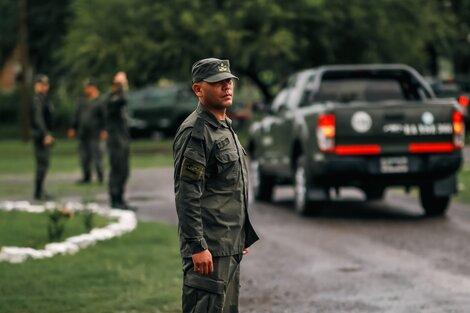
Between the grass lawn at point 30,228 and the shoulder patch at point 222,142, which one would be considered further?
the grass lawn at point 30,228

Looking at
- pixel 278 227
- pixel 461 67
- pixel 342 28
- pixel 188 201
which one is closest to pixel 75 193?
pixel 278 227

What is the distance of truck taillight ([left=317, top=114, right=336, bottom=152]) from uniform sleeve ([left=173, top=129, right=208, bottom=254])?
8.34 meters

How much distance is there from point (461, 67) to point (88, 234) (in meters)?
43.4

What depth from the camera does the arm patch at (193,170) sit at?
5.49 m

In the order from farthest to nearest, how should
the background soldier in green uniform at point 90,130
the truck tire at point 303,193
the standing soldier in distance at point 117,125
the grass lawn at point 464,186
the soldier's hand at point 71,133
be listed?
the background soldier in green uniform at point 90,130, the soldier's hand at point 71,133, the grass lawn at point 464,186, the standing soldier in distance at point 117,125, the truck tire at point 303,193

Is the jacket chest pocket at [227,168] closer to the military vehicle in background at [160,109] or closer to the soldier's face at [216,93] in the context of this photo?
the soldier's face at [216,93]

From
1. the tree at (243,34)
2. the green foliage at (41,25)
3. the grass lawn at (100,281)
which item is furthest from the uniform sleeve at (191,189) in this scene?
the green foliage at (41,25)

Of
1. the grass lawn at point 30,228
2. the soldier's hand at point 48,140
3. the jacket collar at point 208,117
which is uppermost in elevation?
the jacket collar at point 208,117

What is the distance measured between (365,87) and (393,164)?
1445mm

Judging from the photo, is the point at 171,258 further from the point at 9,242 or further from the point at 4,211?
the point at 4,211

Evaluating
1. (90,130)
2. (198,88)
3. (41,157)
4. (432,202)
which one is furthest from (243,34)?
(198,88)

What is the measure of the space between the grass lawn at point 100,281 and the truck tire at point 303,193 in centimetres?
282

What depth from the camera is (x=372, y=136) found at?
45.8 ft

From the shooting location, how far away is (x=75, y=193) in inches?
770
